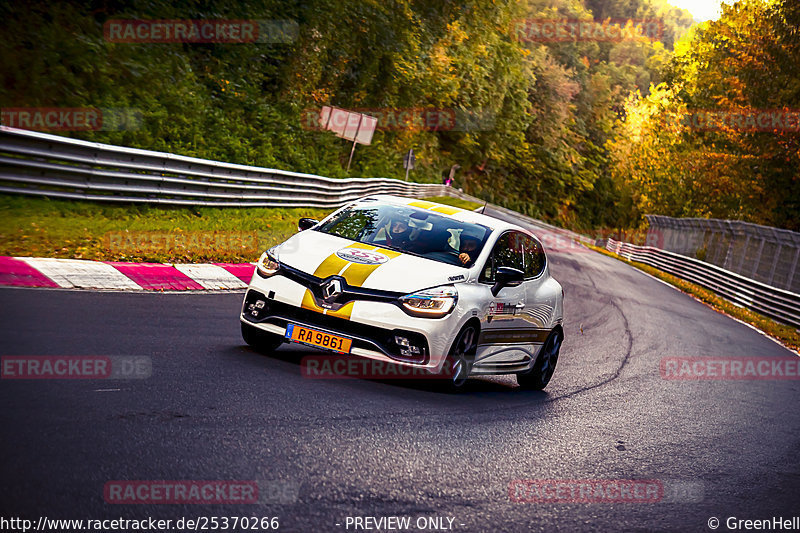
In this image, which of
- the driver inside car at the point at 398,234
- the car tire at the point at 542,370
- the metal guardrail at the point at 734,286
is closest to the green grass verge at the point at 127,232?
the driver inside car at the point at 398,234

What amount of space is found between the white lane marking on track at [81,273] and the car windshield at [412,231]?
9.16 ft

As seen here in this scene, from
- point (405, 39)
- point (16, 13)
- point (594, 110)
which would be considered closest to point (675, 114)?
point (594, 110)

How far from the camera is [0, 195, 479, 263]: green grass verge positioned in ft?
38.5

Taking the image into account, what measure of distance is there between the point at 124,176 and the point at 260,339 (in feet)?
26.1

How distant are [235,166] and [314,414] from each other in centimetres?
1362

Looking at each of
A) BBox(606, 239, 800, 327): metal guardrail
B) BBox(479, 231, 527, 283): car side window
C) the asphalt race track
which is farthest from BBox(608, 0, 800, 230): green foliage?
BBox(479, 231, 527, 283): car side window

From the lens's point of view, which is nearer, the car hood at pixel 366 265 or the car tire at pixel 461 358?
the car hood at pixel 366 265

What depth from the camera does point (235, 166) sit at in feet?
63.1

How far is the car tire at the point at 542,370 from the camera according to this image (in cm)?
968

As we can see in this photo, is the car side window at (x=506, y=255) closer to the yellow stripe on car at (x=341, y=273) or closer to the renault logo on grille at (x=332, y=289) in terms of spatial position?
the yellow stripe on car at (x=341, y=273)

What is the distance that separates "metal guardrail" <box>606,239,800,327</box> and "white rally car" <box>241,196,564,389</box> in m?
17.5

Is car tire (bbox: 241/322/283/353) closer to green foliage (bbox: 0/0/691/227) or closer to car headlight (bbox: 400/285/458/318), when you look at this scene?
car headlight (bbox: 400/285/458/318)

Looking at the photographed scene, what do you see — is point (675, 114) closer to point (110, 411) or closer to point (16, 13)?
point (16, 13)

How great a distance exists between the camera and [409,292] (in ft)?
24.6
